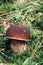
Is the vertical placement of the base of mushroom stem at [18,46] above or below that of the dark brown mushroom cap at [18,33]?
below

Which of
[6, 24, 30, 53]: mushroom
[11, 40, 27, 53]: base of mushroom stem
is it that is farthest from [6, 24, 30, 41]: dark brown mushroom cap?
[11, 40, 27, 53]: base of mushroom stem

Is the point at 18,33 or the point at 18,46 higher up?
the point at 18,33

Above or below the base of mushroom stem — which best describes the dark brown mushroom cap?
above

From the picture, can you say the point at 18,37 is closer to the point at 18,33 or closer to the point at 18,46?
the point at 18,33

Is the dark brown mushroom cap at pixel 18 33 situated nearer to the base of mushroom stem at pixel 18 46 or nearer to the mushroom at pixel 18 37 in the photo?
the mushroom at pixel 18 37

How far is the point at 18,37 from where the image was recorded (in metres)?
6.64

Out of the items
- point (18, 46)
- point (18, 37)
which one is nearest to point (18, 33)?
point (18, 37)

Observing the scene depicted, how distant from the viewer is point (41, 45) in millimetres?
7023

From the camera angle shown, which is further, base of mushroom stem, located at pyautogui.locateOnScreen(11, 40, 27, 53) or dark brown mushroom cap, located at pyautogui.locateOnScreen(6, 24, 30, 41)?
base of mushroom stem, located at pyautogui.locateOnScreen(11, 40, 27, 53)

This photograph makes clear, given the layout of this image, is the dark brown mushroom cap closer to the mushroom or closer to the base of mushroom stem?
the mushroom

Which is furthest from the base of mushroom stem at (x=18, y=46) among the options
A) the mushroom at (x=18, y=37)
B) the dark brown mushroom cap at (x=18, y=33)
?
the dark brown mushroom cap at (x=18, y=33)

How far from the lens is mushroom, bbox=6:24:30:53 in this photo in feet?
21.8

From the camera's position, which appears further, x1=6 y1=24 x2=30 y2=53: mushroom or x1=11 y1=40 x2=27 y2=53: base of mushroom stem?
x1=11 y1=40 x2=27 y2=53: base of mushroom stem

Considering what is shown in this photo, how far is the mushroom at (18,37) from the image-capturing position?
6.65 meters
